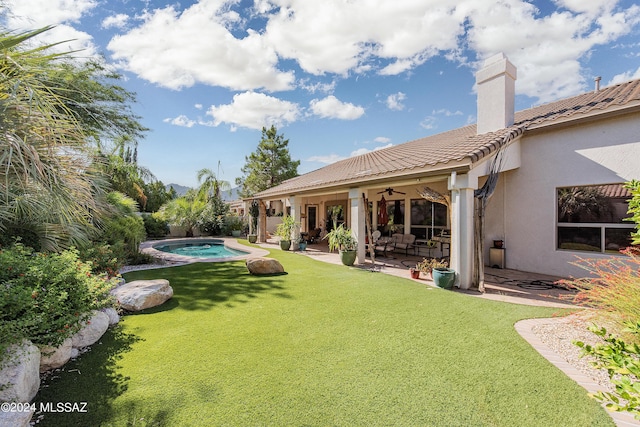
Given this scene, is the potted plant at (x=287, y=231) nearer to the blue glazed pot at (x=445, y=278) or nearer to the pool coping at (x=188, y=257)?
the pool coping at (x=188, y=257)

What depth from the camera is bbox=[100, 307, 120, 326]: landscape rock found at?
5.63m

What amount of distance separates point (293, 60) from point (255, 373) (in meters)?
17.4

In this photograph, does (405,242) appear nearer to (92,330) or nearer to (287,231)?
(287,231)

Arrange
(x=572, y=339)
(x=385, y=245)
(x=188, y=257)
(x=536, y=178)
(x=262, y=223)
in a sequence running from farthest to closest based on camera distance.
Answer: (x=262, y=223) < (x=188, y=257) < (x=385, y=245) < (x=536, y=178) < (x=572, y=339)

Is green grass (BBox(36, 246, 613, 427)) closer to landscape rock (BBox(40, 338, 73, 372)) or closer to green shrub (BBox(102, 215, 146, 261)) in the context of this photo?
landscape rock (BBox(40, 338, 73, 372))

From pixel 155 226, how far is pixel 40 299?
22.8m

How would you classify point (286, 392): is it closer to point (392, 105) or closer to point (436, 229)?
point (436, 229)

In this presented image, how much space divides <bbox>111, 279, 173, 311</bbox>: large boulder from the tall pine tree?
106 ft

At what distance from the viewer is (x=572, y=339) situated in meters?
4.71

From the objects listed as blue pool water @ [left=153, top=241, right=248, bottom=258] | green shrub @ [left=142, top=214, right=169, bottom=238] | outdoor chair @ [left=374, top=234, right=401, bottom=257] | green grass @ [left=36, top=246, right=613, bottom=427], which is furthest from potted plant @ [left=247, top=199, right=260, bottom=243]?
green grass @ [left=36, top=246, right=613, bottom=427]

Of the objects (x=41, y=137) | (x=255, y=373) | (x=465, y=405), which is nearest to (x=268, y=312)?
(x=255, y=373)

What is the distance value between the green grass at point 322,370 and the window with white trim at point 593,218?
13.8 feet

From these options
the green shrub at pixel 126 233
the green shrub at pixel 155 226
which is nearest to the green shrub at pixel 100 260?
the green shrub at pixel 126 233

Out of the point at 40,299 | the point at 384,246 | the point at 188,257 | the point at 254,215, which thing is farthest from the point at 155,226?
the point at 40,299
